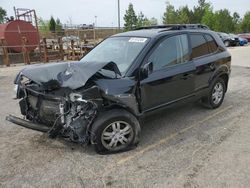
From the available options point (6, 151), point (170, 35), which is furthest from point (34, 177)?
point (170, 35)

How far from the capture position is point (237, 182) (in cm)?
326

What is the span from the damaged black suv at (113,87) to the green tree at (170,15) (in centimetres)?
4261

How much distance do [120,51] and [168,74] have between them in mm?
891

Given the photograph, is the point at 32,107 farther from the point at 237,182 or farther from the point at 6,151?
the point at 237,182

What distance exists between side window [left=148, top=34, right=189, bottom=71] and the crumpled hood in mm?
781

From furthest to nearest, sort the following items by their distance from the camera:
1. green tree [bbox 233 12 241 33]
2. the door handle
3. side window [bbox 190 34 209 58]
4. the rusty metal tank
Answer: green tree [bbox 233 12 241 33]
the rusty metal tank
side window [bbox 190 34 209 58]
the door handle

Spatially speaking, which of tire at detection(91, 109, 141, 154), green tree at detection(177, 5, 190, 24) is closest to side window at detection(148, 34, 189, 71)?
tire at detection(91, 109, 141, 154)

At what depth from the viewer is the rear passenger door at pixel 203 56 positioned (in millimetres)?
5234

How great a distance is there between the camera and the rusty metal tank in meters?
17.0

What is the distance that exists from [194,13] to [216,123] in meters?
52.6

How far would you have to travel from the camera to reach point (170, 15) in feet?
152

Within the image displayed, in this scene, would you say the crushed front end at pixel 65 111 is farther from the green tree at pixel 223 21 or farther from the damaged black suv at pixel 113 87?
the green tree at pixel 223 21

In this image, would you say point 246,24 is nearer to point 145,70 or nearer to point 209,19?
point 209,19

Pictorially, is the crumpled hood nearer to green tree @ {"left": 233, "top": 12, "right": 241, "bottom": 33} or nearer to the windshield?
the windshield
